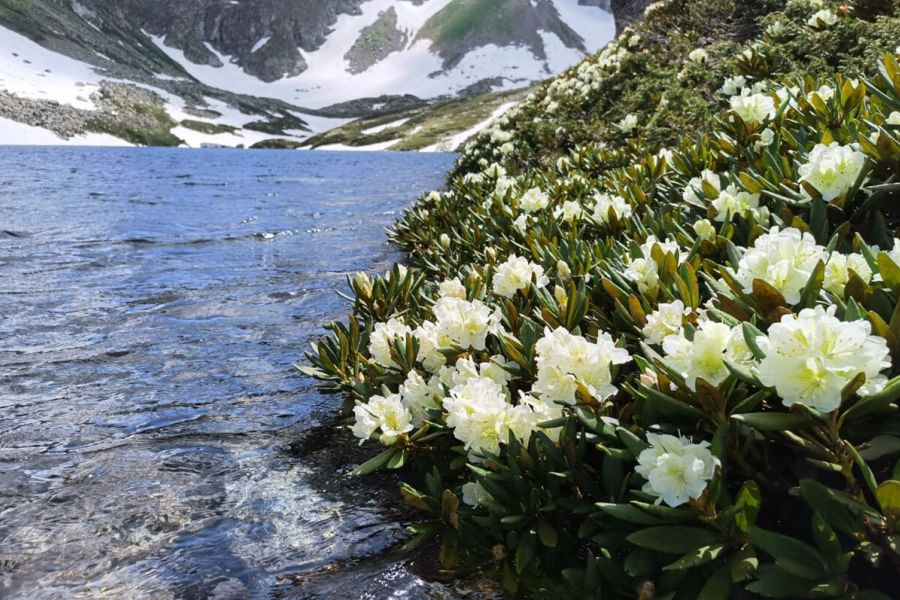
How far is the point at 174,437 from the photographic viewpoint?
177 inches

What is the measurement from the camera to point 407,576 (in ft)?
9.68

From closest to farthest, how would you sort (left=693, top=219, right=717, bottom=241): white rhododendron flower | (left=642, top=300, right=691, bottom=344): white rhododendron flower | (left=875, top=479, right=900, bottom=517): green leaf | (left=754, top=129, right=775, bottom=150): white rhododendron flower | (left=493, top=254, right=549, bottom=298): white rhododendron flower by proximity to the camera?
(left=875, top=479, right=900, bottom=517): green leaf < (left=642, top=300, right=691, bottom=344): white rhododendron flower < (left=693, top=219, right=717, bottom=241): white rhododendron flower < (left=493, top=254, right=549, bottom=298): white rhododendron flower < (left=754, top=129, right=775, bottom=150): white rhododendron flower

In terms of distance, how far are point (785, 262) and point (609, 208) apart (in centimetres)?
324

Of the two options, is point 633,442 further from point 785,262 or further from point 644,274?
point 644,274

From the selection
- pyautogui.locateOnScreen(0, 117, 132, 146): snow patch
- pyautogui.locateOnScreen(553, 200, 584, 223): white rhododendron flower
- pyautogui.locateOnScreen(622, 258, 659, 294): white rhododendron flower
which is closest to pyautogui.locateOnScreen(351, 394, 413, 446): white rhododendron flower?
pyautogui.locateOnScreen(622, 258, 659, 294): white rhododendron flower

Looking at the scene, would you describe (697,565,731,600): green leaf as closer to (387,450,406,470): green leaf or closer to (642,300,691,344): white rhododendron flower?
(642,300,691,344): white rhododendron flower


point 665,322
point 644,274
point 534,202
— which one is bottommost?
point 665,322

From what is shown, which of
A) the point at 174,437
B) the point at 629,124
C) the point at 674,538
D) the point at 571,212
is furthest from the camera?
the point at 629,124

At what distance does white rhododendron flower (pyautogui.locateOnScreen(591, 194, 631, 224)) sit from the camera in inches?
227

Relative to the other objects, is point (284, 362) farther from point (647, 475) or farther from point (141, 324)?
point (647, 475)

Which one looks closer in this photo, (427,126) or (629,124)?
(629,124)

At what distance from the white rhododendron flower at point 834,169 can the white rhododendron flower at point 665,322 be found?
4.11 ft

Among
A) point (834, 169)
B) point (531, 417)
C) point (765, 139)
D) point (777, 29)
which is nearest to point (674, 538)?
point (531, 417)

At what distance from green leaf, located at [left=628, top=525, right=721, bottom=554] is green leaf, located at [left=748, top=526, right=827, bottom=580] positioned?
17 cm
